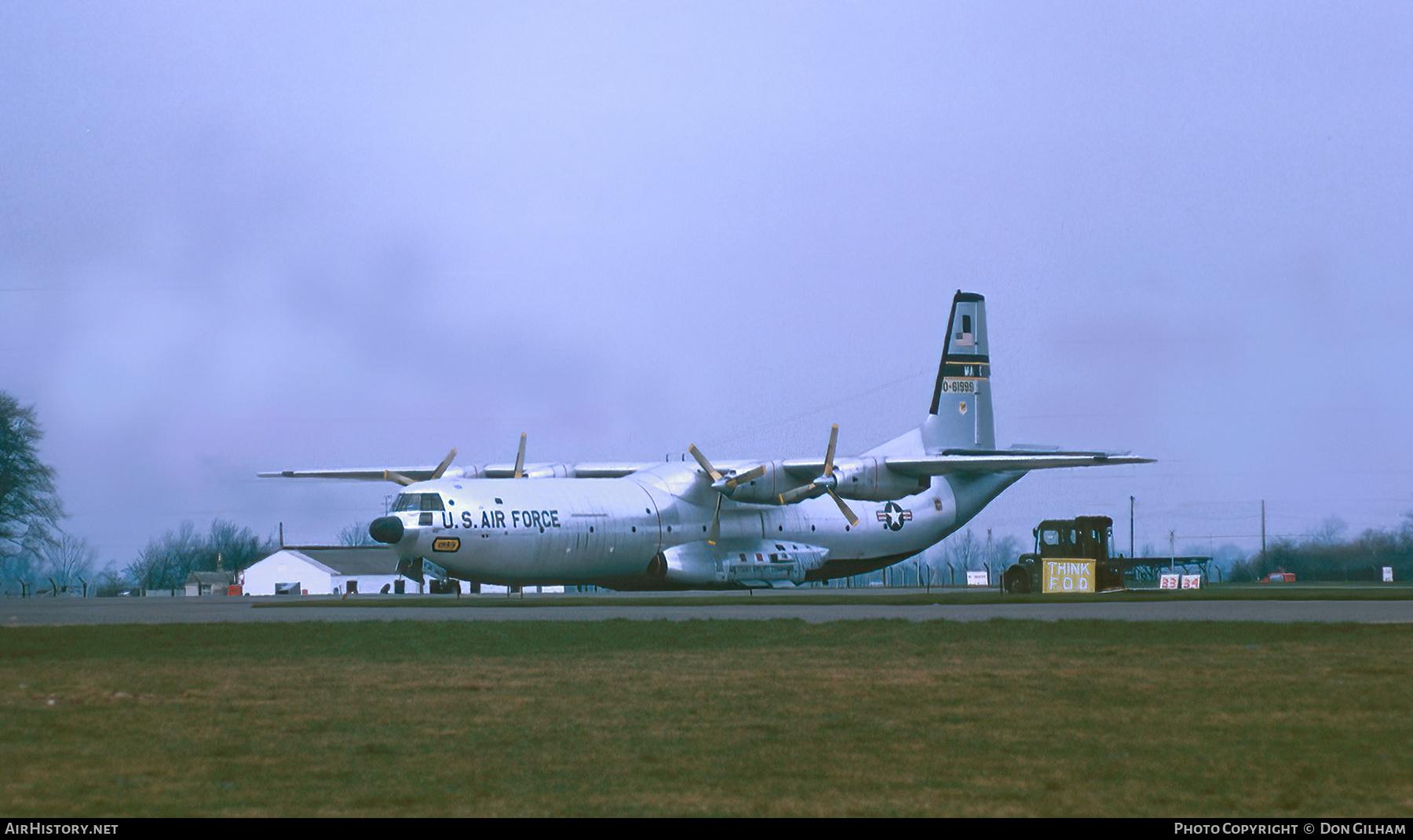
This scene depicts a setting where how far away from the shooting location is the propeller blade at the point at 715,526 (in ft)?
152

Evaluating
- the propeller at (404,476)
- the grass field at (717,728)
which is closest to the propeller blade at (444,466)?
the propeller at (404,476)

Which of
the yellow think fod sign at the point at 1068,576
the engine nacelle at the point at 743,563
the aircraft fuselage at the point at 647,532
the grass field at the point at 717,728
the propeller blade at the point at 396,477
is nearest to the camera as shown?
the grass field at the point at 717,728

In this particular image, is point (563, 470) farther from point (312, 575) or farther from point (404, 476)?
point (312, 575)

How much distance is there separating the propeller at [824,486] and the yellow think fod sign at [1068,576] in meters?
6.86

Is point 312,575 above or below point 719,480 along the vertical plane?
below

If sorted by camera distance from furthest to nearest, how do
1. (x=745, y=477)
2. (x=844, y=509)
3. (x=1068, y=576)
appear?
(x=844, y=509) < (x=745, y=477) < (x=1068, y=576)

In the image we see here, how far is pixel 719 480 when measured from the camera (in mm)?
46656

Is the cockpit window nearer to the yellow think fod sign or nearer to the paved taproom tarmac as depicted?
the paved taproom tarmac

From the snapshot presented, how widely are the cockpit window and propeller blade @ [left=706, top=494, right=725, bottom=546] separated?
1042 centimetres

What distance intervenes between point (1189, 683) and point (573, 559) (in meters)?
30.2

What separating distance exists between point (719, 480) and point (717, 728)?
35.4 metres

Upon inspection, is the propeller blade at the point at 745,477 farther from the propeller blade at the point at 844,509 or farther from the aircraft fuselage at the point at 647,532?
the propeller blade at the point at 844,509

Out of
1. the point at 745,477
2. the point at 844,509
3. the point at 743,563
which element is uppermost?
the point at 745,477

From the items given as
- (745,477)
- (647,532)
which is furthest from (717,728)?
(745,477)
